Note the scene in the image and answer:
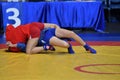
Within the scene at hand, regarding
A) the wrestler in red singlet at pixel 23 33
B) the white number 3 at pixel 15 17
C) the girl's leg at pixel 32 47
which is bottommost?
the white number 3 at pixel 15 17

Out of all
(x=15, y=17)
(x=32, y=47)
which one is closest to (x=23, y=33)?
(x=32, y=47)

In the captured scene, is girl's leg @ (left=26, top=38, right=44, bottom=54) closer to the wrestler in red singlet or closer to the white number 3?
the wrestler in red singlet

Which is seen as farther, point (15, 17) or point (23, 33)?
point (15, 17)

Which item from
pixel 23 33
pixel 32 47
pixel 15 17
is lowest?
pixel 15 17

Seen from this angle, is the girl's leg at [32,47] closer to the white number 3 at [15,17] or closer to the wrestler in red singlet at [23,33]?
the wrestler in red singlet at [23,33]

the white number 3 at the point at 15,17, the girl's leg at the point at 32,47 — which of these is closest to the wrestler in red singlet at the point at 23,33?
the girl's leg at the point at 32,47

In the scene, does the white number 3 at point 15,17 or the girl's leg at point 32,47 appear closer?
the girl's leg at point 32,47

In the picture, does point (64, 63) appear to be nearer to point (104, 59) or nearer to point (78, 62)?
point (78, 62)

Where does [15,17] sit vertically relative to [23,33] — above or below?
below

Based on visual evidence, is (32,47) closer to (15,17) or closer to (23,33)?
(23,33)

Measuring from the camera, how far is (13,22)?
8758 mm

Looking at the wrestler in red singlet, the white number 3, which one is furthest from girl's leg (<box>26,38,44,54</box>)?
the white number 3

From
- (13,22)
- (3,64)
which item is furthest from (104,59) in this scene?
(13,22)

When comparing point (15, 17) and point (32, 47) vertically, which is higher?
point (32, 47)
